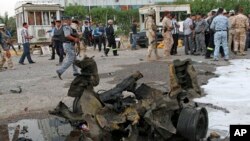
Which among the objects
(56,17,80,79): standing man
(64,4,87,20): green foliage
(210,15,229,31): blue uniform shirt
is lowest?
(56,17,80,79): standing man

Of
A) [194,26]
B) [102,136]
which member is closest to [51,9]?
[194,26]

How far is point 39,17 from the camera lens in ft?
88.1

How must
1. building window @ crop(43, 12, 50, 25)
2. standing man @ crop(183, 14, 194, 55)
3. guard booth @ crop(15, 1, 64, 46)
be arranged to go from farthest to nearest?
1. building window @ crop(43, 12, 50, 25)
2. guard booth @ crop(15, 1, 64, 46)
3. standing man @ crop(183, 14, 194, 55)

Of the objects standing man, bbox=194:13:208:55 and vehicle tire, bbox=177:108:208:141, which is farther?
standing man, bbox=194:13:208:55

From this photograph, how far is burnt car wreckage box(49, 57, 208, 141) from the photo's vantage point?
4219 mm

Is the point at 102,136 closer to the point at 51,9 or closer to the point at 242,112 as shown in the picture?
the point at 242,112

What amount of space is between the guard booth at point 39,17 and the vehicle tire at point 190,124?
23002mm

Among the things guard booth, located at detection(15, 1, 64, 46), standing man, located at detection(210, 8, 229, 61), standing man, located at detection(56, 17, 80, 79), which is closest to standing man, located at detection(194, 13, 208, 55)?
standing man, located at detection(210, 8, 229, 61)

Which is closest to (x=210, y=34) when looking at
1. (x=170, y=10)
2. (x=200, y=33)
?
(x=200, y=33)

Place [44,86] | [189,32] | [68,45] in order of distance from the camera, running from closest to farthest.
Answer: [44,86] < [68,45] < [189,32]

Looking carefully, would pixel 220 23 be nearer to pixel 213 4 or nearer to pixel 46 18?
pixel 46 18

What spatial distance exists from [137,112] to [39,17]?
77.7ft

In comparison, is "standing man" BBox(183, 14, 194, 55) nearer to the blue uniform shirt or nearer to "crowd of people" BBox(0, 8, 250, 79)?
"crowd of people" BBox(0, 8, 250, 79)

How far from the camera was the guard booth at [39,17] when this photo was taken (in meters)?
26.3
